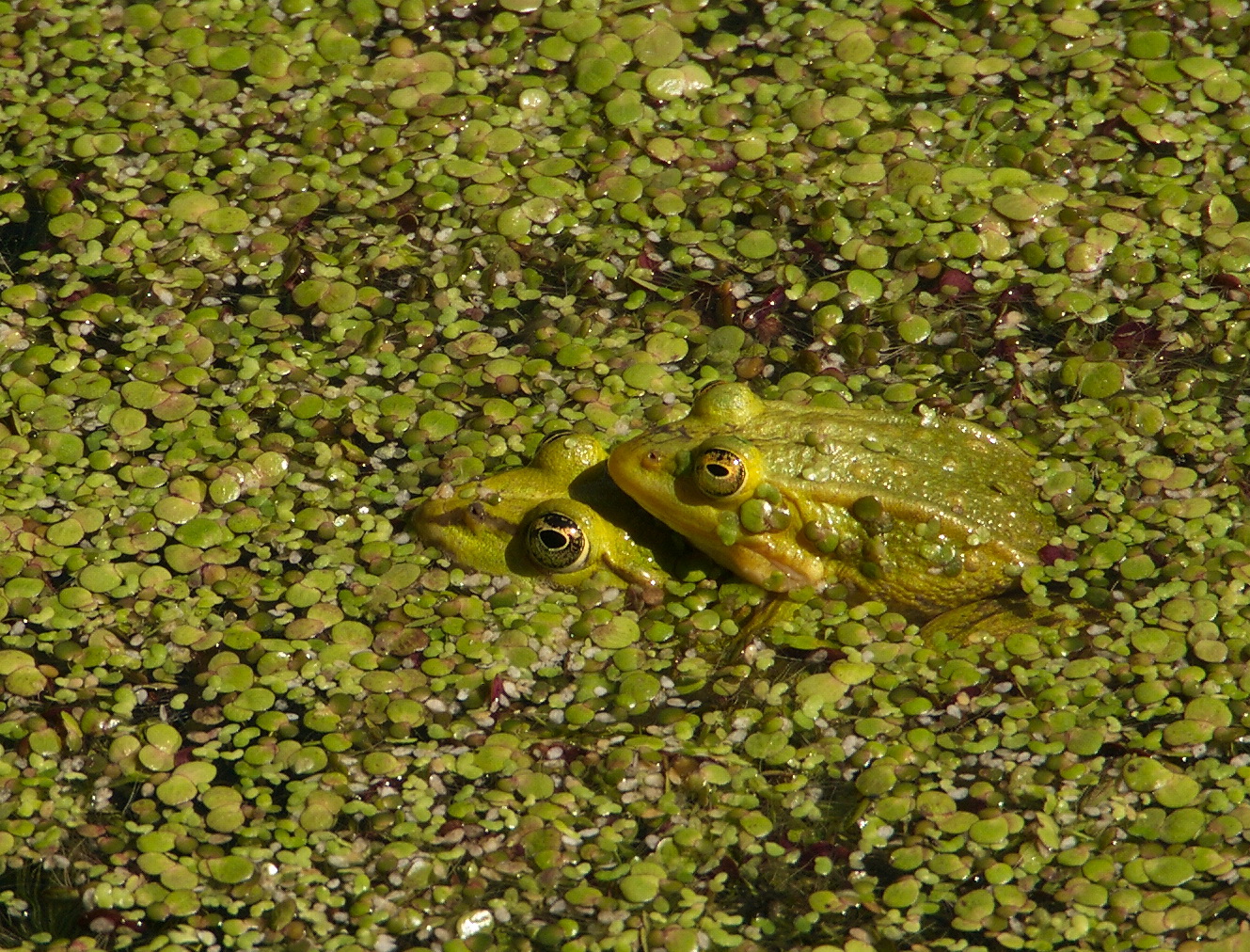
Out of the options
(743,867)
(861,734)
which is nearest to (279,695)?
(743,867)

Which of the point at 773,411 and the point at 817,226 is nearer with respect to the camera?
the point at 773,411

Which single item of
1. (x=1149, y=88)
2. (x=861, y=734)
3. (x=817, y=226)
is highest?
(x=1149, y=88)

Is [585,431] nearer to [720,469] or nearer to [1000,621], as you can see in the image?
[720,469]

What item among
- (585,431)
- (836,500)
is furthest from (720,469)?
(585,431)

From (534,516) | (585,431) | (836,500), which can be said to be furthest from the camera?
(585,431)

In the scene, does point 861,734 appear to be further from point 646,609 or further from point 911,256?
point 911,256

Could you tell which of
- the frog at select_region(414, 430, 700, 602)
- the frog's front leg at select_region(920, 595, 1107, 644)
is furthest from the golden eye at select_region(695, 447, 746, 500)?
the frog's front leg at select_region(920, 595, 1107, 644)
